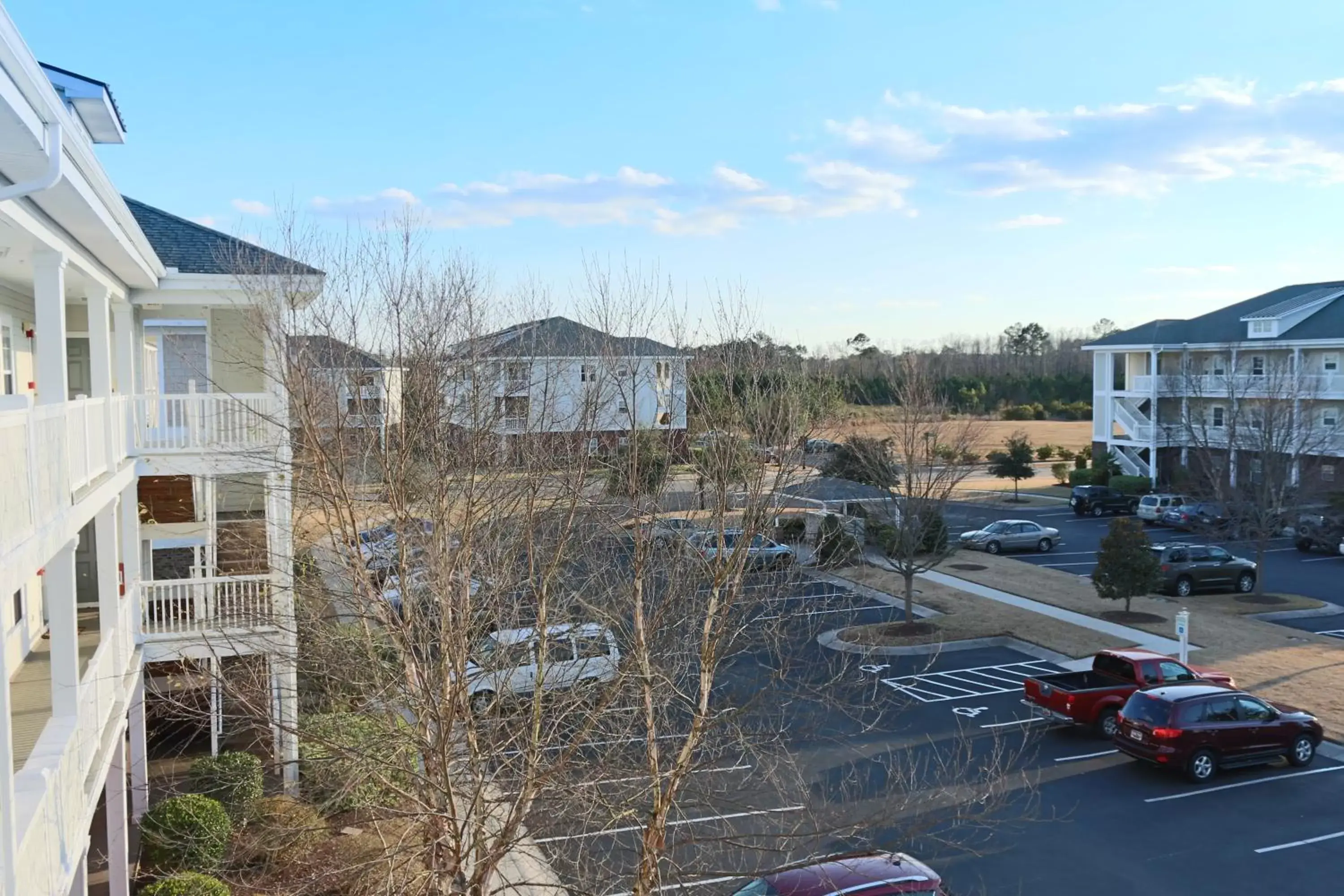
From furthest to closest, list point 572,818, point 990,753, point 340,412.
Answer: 1. point 990,753
2. point 340,412
3. point 572,818

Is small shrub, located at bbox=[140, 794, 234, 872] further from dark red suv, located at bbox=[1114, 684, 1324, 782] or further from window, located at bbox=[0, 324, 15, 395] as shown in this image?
dark red suv, located at bbox=[1114, 684, 1324, 782]

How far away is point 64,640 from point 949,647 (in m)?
17.6

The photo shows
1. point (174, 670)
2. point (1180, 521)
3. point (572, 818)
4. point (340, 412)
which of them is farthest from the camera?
point (1180, 521)

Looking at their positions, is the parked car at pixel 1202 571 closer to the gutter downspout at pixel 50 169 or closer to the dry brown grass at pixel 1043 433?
the dry brown grass at pixel 1043 433

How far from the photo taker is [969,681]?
1967cm

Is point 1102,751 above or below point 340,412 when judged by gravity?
below

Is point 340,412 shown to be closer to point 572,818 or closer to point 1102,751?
point 572,818

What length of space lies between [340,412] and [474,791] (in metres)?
4.62

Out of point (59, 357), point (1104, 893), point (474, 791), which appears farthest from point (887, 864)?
point (59, 357)

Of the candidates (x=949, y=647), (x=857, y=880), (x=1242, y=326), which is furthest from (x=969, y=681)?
(x=1242, y=326)

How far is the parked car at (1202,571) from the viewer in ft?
89.0

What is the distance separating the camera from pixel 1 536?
18.7 ft

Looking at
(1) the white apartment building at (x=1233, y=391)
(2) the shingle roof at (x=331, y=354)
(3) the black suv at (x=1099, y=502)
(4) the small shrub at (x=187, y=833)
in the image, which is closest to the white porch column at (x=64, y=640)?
(4) the small shrub at (x=187, y=833)

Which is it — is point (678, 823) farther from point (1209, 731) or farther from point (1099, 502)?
point (1099, 502)
